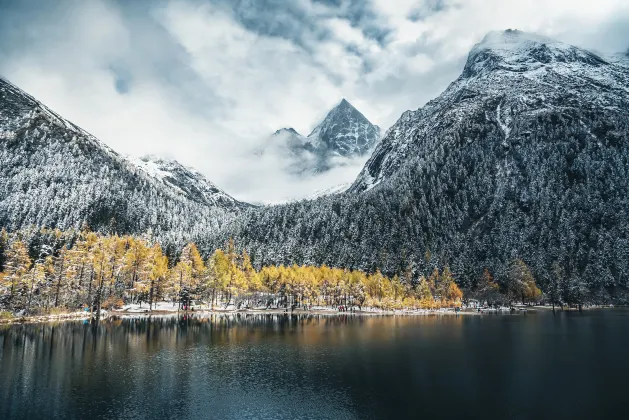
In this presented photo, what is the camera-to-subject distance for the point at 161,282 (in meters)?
124

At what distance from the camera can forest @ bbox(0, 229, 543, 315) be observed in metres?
97.2

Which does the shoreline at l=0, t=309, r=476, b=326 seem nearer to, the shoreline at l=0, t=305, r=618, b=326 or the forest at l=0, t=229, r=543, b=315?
the shoreline at l=0, t=305, r=618, b=326

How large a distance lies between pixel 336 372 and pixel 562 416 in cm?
2541

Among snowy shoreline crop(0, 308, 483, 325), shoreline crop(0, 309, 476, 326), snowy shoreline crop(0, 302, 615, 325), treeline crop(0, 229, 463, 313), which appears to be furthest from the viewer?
treeline crop(0, 229, 463, 313)

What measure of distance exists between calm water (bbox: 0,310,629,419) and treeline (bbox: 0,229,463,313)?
2307 cm

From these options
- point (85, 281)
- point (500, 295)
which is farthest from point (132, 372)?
point (500, 295)

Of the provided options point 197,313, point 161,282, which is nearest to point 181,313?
point 197,313

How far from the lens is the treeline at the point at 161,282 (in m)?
96.3

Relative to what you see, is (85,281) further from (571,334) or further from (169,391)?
(571,334)

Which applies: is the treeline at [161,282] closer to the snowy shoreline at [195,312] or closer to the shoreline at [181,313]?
the snowy shoreline at [195,312]

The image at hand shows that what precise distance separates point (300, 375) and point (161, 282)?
291 feet

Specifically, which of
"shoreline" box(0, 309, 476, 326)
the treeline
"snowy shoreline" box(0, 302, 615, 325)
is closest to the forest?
the treeline

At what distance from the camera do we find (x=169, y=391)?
4106 cm

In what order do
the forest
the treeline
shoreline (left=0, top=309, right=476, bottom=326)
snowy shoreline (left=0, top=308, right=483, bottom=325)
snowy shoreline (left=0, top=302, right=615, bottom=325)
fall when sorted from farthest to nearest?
the forest < the treeline < snowy shoreline (left=0, top=302, right=615, bottom=325) < snowy shoreline (left=0, top=308, right=483, bottom=325) < shoreline (left=0, top=309, right=476, bottom=326)
